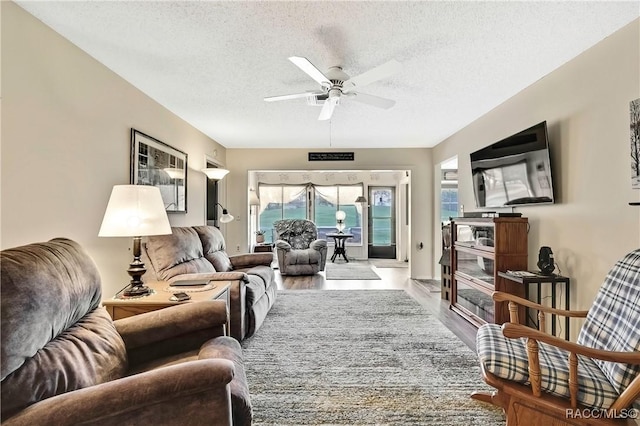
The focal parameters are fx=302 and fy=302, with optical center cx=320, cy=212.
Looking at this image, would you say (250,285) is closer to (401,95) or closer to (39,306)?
(39,306)

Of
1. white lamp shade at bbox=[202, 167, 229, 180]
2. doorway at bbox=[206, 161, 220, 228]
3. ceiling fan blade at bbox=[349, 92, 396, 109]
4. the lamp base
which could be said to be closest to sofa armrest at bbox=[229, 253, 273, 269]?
white lamp shade at bbox=[202, 167, 229, 180]

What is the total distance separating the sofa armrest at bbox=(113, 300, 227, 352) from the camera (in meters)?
1.57

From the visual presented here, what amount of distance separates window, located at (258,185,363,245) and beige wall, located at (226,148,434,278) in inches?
96.8

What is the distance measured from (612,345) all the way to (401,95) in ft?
8.19

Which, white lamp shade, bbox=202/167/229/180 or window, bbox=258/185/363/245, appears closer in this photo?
white lamp shade, bbox=202/167/229/180

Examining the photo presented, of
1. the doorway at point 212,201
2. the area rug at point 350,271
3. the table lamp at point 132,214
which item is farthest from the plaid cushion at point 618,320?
the doorway at point 212,201

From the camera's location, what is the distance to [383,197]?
27.5 feet

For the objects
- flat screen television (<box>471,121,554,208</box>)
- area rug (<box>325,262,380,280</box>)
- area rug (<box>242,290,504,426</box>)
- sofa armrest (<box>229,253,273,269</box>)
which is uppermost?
flat screen television (<box>471,121,554,208</box>)

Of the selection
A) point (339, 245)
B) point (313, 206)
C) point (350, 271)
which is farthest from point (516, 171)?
point (313, 206)

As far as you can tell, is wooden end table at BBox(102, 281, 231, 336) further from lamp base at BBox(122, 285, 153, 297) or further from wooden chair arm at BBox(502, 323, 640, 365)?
wooden chair arm at BBox(502, 323, 640, 365)

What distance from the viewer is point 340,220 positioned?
27.1ft

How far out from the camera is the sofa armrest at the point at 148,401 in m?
0.95

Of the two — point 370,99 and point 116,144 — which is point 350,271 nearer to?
point 370,99

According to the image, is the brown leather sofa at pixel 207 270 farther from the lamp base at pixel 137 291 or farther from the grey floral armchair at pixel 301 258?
the grey floral armchair at pixel 301 258
